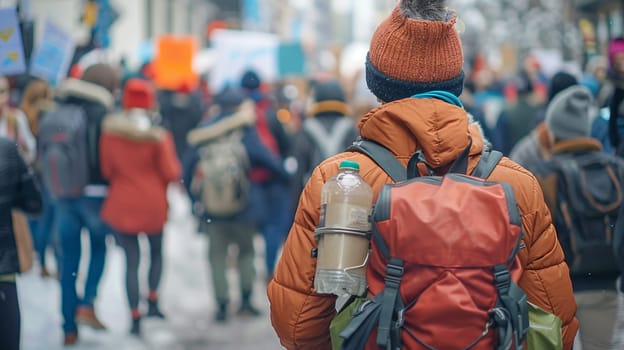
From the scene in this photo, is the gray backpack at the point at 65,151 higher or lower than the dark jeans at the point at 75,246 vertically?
higher

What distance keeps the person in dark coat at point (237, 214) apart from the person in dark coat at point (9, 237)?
3322 millimetres

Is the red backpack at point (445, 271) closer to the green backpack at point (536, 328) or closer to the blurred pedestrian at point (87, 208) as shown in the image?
the green backpack at point (536, 328)

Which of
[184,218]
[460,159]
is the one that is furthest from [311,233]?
[184,218]

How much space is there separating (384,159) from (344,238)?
1.17 feet

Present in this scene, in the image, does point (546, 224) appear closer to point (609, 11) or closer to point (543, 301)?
point (543, 301)

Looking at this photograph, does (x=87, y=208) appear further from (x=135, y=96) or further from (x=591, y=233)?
(x=591, y=233)

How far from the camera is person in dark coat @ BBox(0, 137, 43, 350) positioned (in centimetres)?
452

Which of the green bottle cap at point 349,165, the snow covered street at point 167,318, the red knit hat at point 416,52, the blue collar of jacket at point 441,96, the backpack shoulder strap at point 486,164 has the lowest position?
the snow covered street at point 167,318

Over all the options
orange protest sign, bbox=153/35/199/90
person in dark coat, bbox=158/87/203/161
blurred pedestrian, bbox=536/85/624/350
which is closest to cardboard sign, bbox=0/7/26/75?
blurred pedestrian, bbox=536/85/624/350

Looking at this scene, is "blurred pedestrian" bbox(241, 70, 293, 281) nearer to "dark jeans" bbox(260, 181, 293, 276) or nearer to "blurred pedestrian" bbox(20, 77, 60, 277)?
"dark jeans" bbox(260, 181, 293, 276)

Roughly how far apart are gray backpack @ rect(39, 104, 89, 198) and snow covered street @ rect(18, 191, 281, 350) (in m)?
1.28

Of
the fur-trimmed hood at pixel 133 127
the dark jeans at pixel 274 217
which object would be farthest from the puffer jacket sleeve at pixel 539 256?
the dark jeans at pixel 274 217

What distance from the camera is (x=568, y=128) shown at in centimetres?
493

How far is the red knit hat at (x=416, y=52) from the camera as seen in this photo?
2977 millimetres
